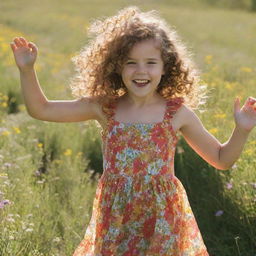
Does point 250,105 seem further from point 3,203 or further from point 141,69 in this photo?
point 3,203

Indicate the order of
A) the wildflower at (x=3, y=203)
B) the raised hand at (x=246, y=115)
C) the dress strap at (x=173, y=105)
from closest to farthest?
1. the raised hand at (x=246, y=115)
2. the dress strap at (x=173, y=105)
3. the wildflower at (x=3, y=203)

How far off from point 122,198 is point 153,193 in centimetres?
14

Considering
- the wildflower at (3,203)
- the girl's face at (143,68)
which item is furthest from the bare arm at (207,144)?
the wildflower at (3,203)

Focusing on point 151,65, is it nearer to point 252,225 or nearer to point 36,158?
point 252,225

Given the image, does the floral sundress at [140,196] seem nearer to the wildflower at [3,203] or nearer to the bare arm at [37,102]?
the bare arm at [37,102]

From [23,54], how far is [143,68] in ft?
1.84

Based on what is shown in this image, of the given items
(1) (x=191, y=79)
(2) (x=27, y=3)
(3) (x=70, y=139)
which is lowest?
(2) (x=27, y=3)

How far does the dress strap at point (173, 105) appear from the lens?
3008 mm

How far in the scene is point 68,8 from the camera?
25.5m

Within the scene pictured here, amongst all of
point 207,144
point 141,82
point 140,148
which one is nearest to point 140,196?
point 140,148

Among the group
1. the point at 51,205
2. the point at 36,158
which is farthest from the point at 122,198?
the point at 36,158

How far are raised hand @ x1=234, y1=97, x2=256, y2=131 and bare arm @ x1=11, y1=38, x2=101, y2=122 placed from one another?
67 cm

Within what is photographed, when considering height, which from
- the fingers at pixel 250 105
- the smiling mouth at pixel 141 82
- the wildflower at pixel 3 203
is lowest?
the wildflower at pixel 3 203

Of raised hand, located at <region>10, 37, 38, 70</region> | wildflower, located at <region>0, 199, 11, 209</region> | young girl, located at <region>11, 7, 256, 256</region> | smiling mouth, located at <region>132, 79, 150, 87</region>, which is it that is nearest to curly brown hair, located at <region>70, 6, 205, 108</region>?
young girl, located at <region>11, 7, 256, 256</region>
